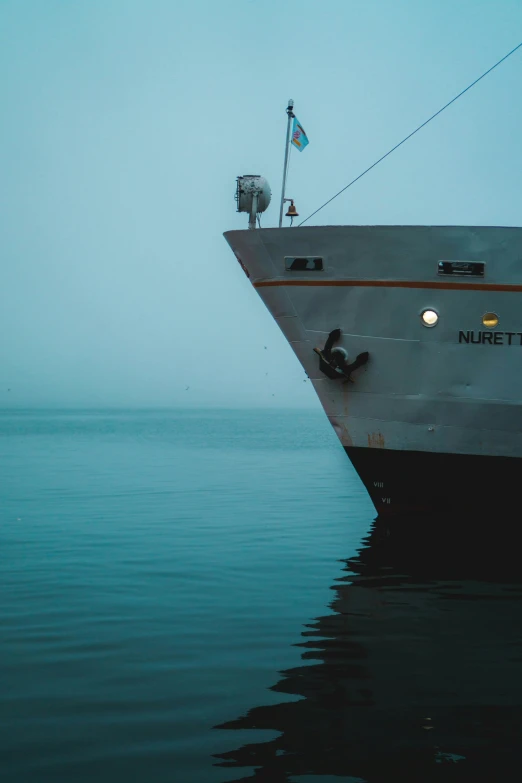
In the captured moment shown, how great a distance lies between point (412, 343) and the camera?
13.6 m

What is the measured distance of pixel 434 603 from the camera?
1084 cm

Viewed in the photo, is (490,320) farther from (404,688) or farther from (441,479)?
(404,688)

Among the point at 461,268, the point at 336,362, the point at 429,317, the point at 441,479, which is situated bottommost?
the point at 441,479

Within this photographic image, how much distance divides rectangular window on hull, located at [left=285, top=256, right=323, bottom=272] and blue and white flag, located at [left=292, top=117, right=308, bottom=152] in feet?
8.22

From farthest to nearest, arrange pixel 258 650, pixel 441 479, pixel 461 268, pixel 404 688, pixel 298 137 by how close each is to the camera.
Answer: pixel 298 137 < pixel 441 479 < pixel 461 268 < pixel 258 650 < pixel 404 688

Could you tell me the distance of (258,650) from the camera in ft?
28.0

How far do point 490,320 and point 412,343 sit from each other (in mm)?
1436

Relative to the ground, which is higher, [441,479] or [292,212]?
[292,212]

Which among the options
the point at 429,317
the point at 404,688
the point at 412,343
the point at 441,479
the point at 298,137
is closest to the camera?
the point at 404,688

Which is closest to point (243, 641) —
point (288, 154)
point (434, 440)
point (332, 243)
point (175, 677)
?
point (175, 677)

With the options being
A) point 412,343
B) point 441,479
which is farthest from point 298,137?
point 441,479

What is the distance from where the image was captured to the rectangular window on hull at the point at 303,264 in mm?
13961

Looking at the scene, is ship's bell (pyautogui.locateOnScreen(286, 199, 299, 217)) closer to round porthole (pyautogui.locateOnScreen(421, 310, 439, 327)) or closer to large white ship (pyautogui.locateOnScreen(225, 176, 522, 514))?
large white ship (pyautogui.locateOnScreen(225, 176, 522, 514))

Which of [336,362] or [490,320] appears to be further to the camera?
[336,362]
